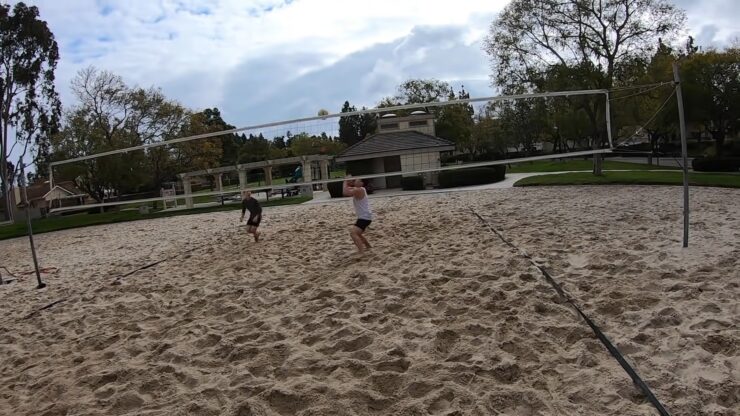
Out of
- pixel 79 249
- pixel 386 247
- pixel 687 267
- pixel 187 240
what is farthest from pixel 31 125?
pixel 687 267

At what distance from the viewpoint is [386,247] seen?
8.22 m

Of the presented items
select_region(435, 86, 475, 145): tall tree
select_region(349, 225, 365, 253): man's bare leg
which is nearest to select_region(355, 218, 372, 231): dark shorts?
select_region(349, 225, 365, 253): man's bare leg

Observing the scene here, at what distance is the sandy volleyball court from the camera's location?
338 centimetres

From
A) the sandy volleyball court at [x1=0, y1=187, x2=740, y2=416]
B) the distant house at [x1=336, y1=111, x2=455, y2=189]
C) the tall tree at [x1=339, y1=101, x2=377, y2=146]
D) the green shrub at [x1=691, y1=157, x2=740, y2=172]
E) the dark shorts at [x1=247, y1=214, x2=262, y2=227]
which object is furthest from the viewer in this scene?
the tall tree at [x1=339, y1=101, x2=377, y2=146]

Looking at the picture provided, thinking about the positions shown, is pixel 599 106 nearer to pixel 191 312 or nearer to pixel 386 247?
pixel 386 247

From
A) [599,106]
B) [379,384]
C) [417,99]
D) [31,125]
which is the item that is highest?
[417,99]

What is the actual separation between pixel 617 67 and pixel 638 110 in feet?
31.3

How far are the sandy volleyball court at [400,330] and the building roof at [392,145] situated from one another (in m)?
14.9

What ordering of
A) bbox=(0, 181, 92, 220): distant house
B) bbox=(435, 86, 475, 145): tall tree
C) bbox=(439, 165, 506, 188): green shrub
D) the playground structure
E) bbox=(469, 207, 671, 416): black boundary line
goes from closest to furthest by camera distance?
1. bbox=(469, 207, 671, 416): black boundary line
2. the playground structure
3. bbox=(439, 165, 506, 188): green shrub
4. bbox=(0, 181, 92, 220): distant house
5. bbox=(435, 86, 475, 145): tall tree

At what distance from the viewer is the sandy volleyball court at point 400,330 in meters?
3.38

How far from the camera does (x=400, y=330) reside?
4.53 metres

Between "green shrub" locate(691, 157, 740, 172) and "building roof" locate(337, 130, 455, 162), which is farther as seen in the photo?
"green shrub" locate(691, 157, 740, 172)

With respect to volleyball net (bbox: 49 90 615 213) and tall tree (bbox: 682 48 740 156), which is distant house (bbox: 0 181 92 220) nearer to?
volleyball net (bbox: 49 90 615 213)

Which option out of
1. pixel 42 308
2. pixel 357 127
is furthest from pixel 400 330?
pixel 357 127
